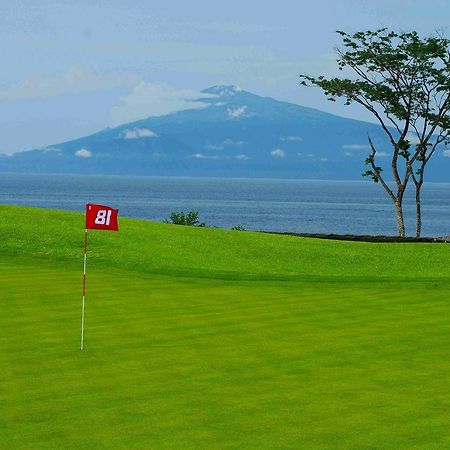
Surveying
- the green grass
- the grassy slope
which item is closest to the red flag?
the green grass

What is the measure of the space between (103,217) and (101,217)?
3cm

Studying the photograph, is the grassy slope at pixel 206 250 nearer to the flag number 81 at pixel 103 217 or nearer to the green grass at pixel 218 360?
the green grass at pixel 218 360

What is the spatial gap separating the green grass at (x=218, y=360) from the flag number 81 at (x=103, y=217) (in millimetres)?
1681

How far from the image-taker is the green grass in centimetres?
993

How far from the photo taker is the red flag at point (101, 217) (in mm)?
14977

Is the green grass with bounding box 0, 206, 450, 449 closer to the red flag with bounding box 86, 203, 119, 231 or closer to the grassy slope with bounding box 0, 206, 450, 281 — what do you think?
the red flag with bounding box 86, 203, 119, 231

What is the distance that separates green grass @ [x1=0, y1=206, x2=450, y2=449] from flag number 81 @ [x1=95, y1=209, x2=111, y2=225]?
1.68 m

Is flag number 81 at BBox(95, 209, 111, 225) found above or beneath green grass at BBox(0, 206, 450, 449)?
above

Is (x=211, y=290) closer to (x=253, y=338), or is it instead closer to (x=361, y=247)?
(x=253, y=338)

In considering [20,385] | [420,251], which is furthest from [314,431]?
[420,251]

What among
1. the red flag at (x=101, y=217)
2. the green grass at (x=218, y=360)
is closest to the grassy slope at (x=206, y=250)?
the green grass at (x=218, y=360)

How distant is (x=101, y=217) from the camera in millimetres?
15047

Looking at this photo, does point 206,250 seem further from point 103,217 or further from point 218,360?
point 218,360

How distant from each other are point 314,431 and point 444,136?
4871 cm
